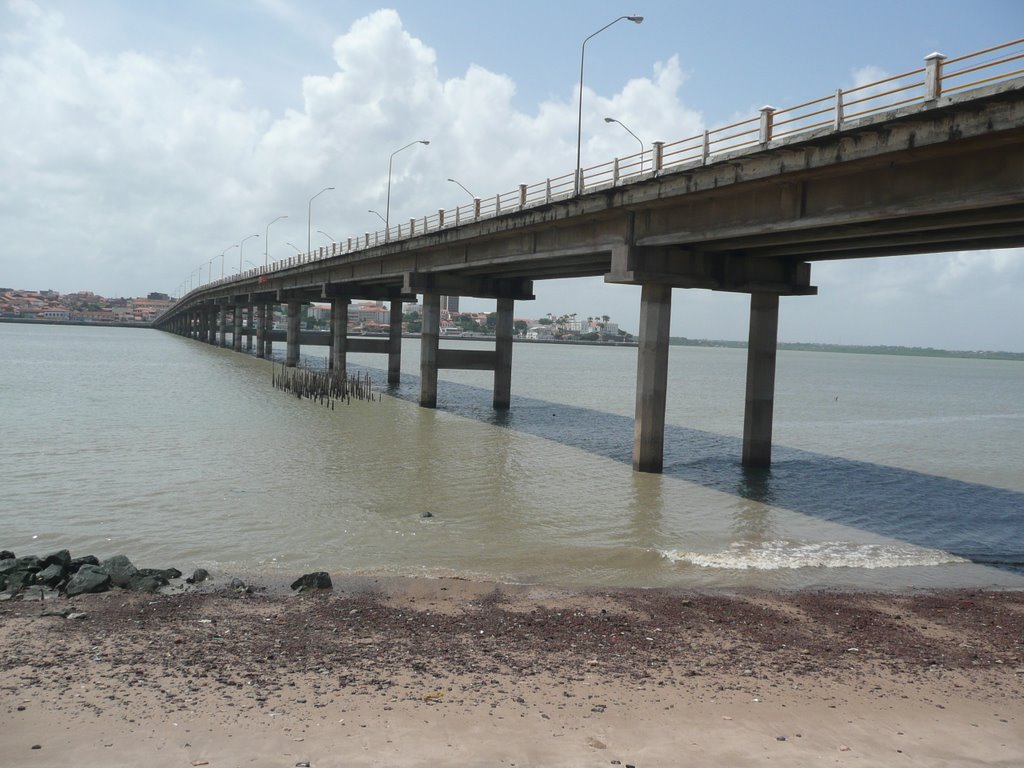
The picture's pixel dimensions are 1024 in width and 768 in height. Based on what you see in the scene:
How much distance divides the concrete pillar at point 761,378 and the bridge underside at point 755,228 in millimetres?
52

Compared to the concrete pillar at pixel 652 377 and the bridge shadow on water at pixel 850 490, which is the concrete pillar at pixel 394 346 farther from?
the concrete pillar at pixel 652 377

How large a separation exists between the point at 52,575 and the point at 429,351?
36.3 metres

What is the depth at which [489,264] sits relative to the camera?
39750mm

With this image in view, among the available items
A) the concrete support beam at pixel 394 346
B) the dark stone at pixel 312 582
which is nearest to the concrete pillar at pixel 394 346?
the concrete support beam at pixel 394 346

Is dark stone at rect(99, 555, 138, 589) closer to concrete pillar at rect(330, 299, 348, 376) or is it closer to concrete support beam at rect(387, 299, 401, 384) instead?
concrete support beam at rect(387, 299, 401, 384)

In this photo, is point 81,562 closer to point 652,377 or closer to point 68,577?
point 68,577

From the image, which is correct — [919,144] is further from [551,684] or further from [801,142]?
[551,684]

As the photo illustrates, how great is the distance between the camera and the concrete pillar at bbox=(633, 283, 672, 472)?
27.4m

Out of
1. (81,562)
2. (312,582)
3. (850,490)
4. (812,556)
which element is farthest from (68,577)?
(850,490)

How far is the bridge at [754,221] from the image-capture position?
50.7 ft

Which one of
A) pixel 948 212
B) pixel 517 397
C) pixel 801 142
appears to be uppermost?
pixel 801 142

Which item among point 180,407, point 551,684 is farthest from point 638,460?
point 180,407

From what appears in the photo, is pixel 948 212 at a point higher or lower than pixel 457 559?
higher

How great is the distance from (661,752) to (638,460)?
20.0 meters
